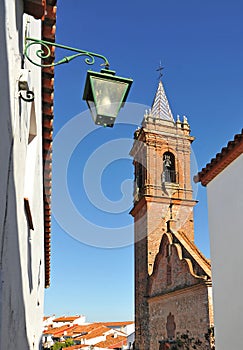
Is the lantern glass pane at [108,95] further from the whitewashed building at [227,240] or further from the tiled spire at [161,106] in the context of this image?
the tiled spire at [161,106]

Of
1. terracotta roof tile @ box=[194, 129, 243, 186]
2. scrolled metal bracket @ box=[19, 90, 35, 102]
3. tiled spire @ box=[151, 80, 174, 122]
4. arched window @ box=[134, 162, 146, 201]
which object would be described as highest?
tiled spire @ box=[151, 80, 174, 122]

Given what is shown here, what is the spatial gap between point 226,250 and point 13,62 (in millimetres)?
5466

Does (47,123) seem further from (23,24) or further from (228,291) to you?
(228,291)

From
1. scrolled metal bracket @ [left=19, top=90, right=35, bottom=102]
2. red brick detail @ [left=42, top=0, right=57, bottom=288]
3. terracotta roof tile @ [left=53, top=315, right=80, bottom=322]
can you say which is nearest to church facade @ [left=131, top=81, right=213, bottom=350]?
red brick detail @ [left=42, top=0, right=57, bottom=288]

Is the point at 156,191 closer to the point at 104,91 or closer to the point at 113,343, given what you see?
the point at 104,91

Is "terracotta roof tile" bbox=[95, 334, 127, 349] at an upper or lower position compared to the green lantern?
lower

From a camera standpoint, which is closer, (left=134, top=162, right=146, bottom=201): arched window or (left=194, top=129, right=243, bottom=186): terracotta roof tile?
(left=194, top=129, right=243, bottom=186): terracotta roof tile

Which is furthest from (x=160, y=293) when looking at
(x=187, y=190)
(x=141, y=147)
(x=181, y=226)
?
(x=141, y=147)

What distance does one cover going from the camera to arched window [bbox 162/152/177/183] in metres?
22.6

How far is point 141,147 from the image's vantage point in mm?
23812

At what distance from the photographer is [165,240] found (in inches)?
763

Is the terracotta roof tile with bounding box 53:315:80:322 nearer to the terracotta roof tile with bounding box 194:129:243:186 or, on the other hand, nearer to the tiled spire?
the tiled spire

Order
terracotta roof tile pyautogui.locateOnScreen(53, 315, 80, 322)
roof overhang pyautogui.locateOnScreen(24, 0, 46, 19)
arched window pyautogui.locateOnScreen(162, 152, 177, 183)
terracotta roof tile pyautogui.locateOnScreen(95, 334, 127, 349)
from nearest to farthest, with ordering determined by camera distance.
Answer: roof overhang pyautogui.locateOnScreen(24, 0, 46, 19)
arched window pyautogui.locateOnScreen(162, 152, 177, 183)
terracotta roof tile pyautogui.locateOnScreen(95, 334, 127, 349)
terracotta roof tile pyautogui.locateOnScreen(53, 315, 80, 322)

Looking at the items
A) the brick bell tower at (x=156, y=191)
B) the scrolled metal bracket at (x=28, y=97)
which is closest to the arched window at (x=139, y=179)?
the brick bell tower at (x=156, y=191)
